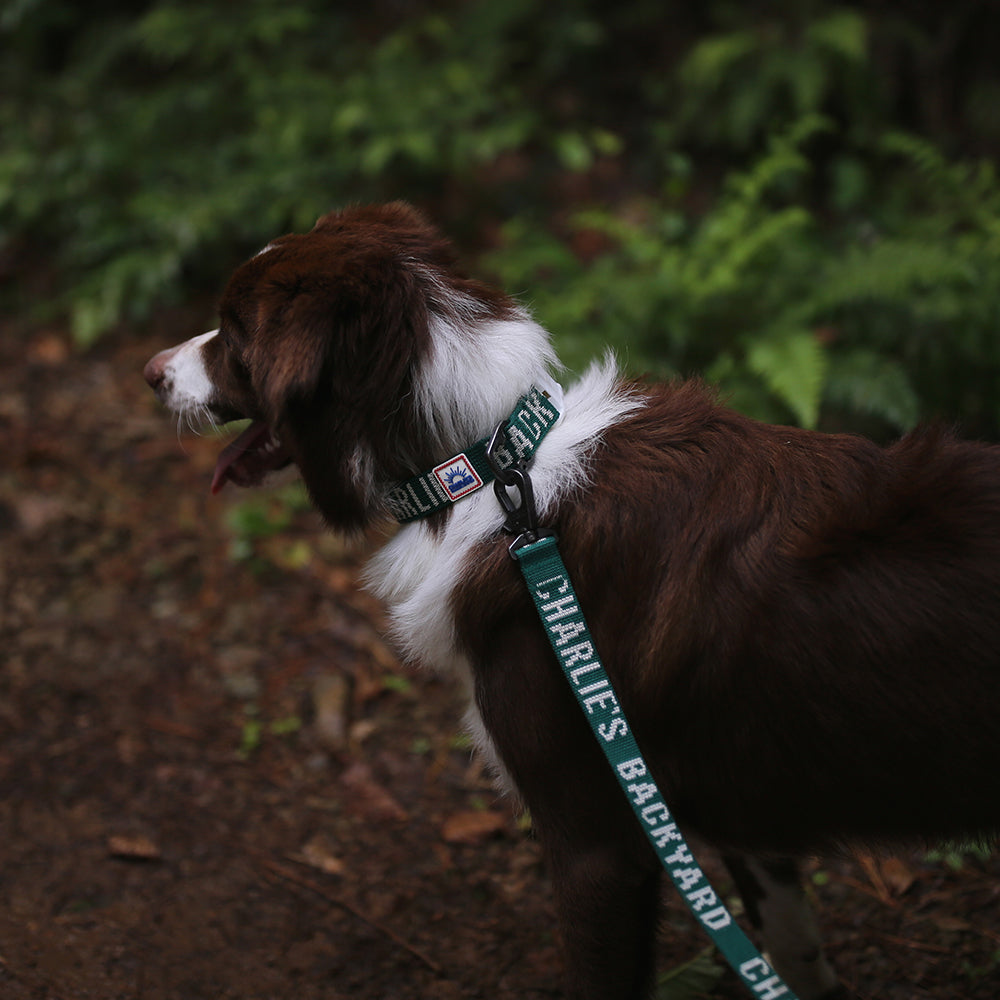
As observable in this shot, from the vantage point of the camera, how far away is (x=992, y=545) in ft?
6.35

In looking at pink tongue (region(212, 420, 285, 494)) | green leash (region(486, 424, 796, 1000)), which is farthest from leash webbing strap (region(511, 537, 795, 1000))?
pink tongue (region(212, 420, 285, 494))

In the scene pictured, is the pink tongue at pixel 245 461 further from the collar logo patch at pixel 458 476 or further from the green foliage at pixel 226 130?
the green foliage at pixel 226 130

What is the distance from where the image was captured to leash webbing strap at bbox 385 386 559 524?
2246 mm

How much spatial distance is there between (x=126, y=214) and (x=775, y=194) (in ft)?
12.1

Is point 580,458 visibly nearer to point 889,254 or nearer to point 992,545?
point 992,545

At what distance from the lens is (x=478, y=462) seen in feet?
7.41

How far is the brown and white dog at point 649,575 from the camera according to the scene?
1.98 m

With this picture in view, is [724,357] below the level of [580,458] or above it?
below

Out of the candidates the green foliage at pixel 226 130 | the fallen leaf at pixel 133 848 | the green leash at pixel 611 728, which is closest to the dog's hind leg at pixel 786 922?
the green leash at pixel 611 728

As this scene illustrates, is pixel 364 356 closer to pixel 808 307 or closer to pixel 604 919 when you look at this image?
pixel 604 919

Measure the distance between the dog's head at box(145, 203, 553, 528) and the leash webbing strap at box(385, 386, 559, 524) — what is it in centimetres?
4

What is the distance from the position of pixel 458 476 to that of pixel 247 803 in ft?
5.89

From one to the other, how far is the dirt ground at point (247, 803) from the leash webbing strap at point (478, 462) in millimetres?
402

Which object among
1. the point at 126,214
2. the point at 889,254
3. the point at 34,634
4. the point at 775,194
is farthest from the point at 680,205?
the point at 34,634
